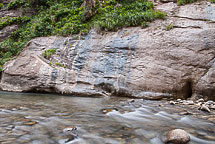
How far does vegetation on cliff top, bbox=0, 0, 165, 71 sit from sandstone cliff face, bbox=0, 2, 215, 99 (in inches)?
28.4

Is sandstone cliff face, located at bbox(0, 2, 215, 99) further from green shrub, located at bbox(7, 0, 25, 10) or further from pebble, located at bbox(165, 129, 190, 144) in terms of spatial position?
green shrub, located at bbox(7, 0, 25, 10)

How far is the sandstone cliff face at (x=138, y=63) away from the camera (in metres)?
6.36

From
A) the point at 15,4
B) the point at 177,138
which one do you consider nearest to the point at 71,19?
the point at 15,4

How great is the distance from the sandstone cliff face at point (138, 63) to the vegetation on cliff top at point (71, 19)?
2.37ft

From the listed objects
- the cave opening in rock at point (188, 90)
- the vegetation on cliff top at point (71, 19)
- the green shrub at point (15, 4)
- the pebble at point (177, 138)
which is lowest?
the cave opening in rock at point (188, 90)

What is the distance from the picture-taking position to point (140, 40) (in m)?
7.68

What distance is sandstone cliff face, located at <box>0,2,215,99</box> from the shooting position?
6355 mm

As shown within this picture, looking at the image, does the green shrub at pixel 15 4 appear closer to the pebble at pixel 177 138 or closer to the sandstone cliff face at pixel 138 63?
the sandstone cliff face at pixel 138 63

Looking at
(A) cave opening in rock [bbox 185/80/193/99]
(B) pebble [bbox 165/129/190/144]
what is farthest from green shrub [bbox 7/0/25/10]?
(B) pebble [bbox 165/129/190/144]

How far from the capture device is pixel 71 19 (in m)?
11.5

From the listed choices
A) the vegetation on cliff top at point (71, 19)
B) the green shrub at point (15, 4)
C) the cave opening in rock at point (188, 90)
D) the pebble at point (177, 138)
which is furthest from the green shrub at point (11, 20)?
the pebble at point (177, 138)

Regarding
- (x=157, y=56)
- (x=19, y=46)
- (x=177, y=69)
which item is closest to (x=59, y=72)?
(x=157, y=56)

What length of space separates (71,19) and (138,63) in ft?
23.4

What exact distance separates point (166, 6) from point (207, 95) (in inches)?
265
